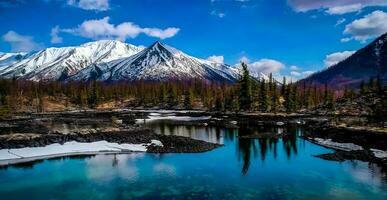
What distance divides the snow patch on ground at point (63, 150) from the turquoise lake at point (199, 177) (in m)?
3.05

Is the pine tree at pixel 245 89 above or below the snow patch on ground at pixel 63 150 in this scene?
above

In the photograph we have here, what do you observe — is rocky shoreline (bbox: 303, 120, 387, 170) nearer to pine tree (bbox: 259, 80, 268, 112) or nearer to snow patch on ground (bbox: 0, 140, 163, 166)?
snow patch on ground (bbox: 0, 140, 163, 166)

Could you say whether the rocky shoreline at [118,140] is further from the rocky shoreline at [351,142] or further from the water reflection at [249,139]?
the rocky shoreline at [351,142]

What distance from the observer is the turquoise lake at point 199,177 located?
39.8 metres

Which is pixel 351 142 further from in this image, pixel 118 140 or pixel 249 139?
pixel 118 140

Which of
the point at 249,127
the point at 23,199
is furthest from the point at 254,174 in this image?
the point at 249,127

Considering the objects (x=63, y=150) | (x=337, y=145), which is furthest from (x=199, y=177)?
(x=337, y=145)

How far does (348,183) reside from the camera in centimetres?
4391

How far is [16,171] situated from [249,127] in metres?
62.9

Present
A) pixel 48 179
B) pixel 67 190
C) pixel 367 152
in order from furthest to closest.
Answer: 1. pixel 367 152
2. pixel 48 179
3. pixel 67 190

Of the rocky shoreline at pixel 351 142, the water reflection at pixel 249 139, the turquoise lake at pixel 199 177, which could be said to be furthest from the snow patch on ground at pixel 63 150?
the rocky shoreline at pixel 351 142

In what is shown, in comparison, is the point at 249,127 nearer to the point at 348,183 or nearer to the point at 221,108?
the point at 348,183

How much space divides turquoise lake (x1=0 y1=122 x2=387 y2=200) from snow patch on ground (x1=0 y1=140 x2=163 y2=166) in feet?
10.00

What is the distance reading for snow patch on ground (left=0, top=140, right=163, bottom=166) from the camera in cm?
5775
